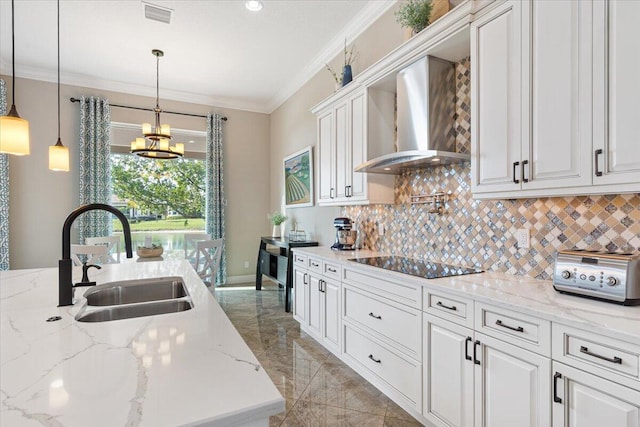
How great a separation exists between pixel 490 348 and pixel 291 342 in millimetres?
2129

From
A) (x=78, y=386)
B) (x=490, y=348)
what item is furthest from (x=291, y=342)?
(x=78, y=386)

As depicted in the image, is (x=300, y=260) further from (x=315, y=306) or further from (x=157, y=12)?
(x=157, y=12)

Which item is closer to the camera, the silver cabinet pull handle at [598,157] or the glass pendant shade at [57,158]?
the silver cabinet pull handle at [598,157]

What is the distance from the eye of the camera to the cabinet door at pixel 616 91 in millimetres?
1273

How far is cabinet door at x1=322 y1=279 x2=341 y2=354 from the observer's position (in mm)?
2781

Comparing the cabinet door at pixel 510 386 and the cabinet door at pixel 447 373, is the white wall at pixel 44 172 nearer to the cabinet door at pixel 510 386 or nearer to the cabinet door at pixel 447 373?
the cabinet door at pixel 447 373

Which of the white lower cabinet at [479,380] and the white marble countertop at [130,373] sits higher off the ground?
the white marble countertop at [130,373]

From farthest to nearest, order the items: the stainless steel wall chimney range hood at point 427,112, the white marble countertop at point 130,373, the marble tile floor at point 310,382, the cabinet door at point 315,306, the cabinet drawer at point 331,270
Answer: the cabinet door at point 315,306 < the cabinet drawer at point 331,270 < the stainless steel wall chimney range hood at point 427,112 < the marble tile floor at point 310,382 < the white marble countertop at point 130,373

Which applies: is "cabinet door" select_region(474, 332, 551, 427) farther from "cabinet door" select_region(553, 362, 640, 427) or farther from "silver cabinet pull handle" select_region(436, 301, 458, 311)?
"silver cabinet pull handle" select_region(436, 301, 458, 311)

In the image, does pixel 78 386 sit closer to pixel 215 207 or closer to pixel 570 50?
pixel 570 50

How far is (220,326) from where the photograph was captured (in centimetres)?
112

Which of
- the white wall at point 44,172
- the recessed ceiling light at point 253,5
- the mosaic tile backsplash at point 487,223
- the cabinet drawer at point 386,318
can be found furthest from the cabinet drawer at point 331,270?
the white wall at point 44,172

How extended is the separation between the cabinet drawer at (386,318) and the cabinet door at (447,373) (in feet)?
0.32

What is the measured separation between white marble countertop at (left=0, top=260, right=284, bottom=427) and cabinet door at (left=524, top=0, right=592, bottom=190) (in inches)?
62.7
